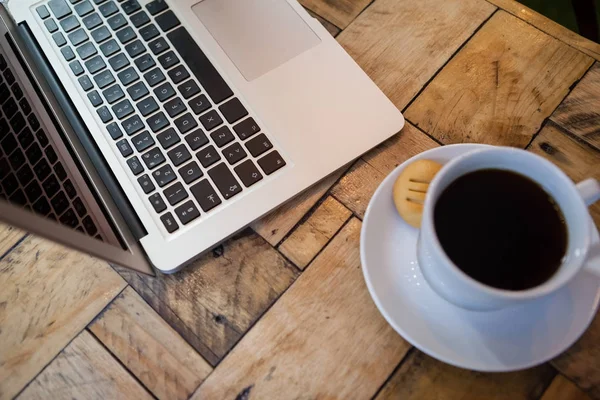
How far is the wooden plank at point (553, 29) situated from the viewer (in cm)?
48

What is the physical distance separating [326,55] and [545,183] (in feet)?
0.83

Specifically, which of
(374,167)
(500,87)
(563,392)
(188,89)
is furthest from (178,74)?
(563,392)

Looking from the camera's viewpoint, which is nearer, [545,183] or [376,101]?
[545,183]

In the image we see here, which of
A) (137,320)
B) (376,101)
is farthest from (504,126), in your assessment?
(137,320)

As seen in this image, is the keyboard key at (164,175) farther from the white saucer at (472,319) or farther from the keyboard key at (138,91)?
the white saucer at (472,319)

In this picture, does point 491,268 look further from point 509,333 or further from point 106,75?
point 106,75

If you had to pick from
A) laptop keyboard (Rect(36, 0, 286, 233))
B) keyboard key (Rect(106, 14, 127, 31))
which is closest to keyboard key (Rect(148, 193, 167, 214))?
laptop keyboard (Rect(36, 0, 286, 233))

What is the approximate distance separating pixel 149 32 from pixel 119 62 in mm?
46

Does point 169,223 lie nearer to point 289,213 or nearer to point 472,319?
point 289,213

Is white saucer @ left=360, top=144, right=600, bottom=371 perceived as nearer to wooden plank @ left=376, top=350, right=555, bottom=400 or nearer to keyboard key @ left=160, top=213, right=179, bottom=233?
wooden plank @ left=376, top=350, right=555, bottom=400

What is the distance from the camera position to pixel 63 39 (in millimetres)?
499

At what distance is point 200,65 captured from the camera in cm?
47

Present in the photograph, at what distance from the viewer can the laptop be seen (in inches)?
16.7

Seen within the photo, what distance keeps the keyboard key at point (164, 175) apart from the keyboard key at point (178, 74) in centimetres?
10
